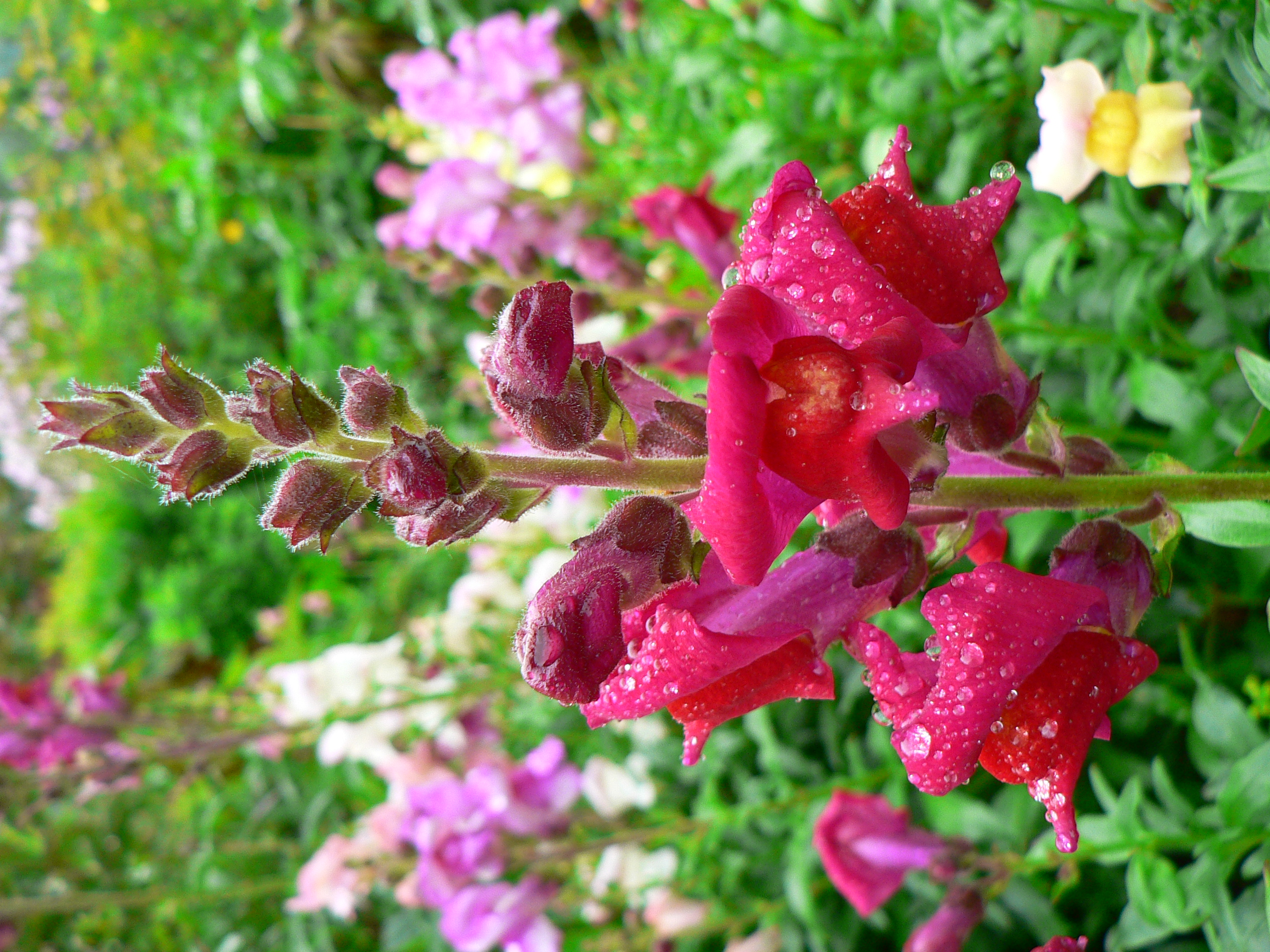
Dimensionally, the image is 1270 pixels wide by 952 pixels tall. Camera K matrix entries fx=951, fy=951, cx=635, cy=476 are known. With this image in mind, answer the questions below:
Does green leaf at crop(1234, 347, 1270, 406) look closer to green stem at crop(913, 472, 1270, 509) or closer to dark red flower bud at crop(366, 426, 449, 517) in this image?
green stem at crop(913, 472, 1270, 509)

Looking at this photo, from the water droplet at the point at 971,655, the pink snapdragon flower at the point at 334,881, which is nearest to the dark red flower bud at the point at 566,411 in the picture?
the water droplet at the point at 971,655

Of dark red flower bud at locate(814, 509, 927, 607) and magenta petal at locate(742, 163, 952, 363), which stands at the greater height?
magenta petal at locate(742, 163, 952, 363)

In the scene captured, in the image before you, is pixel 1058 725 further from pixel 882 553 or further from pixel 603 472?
pixel 603 472

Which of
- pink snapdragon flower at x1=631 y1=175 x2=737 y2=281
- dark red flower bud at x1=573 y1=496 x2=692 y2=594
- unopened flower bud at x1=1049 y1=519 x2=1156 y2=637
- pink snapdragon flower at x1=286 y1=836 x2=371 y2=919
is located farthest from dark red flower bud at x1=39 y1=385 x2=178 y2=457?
pink snapdragon flower at x1=286 y1=836 x2=371 y2=919

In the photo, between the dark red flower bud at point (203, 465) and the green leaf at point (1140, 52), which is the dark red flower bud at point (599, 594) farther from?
the green leaf at point (1140, 52)

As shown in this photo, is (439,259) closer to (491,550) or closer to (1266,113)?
(491,550)

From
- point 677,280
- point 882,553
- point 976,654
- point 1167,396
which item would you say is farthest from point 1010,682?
point 677,280

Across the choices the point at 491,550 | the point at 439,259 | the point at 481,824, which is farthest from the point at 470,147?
the point at 481,824
